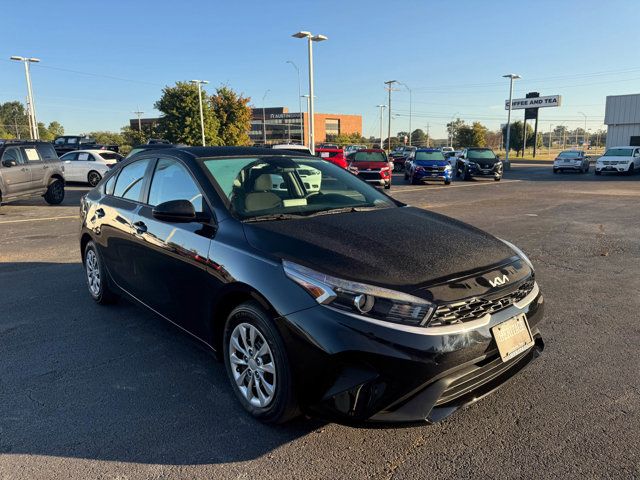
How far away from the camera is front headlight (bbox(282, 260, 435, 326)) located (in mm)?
2434

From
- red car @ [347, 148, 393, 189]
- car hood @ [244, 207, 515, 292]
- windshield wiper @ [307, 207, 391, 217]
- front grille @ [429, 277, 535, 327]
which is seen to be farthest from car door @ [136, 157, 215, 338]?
red car @ [347, 148, 393, 189]

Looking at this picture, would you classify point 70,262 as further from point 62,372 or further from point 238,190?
point 238,190

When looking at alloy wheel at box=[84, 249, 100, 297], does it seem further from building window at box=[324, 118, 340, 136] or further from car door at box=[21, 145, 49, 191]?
building window at box=[324, 118, 340, 136]

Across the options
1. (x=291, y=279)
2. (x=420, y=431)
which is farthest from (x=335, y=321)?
(x=420, y=431)

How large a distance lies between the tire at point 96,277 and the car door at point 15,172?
29.6 ft

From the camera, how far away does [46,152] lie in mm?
14047

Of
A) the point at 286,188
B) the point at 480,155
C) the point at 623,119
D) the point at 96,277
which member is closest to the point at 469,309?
the point at 286,188

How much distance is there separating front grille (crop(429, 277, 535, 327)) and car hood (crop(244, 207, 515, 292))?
184 millimetres

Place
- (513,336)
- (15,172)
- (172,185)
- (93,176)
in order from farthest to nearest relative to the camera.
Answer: (93,176)
(15,172)
(172,185)
(513,336)

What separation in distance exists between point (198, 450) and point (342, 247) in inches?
55.7

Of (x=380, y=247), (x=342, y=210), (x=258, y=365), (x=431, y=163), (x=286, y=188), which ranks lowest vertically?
(x=258, y=365)

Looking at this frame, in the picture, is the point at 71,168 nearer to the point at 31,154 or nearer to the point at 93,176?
the point at 93,176

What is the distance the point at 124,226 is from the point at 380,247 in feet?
8.33

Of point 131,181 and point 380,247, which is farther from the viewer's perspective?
point 131,181
